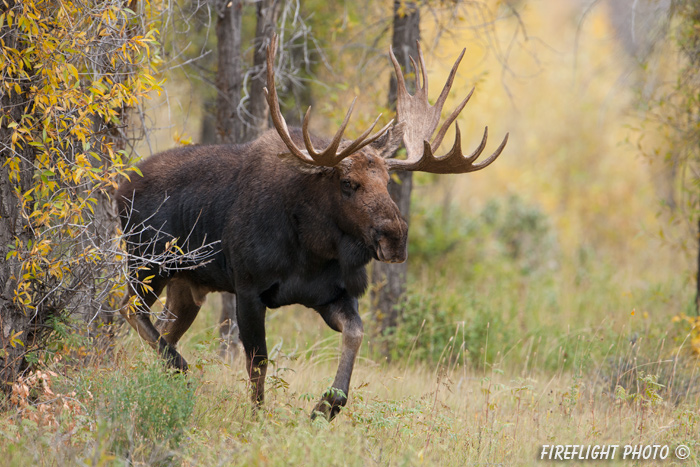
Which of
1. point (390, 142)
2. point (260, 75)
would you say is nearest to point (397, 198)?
point (260, 75)

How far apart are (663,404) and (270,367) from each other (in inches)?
134

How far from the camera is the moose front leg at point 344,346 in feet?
17.2

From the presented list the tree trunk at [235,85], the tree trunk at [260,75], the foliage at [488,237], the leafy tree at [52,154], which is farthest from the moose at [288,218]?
the foliage at [488,237]

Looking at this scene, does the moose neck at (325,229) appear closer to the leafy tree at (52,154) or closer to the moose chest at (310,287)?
the moose chest at (310,287)

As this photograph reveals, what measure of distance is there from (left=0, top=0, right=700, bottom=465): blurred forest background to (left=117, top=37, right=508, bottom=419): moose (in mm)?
410

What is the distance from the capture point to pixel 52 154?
5.09 meters

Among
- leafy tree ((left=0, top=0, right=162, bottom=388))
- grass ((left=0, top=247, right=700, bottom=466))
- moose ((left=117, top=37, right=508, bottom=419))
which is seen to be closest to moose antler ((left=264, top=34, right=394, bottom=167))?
moose ((left=117, top=37, right=508, bottom=419))

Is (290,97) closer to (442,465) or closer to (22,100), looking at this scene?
(22,100)

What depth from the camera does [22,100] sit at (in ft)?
17.3

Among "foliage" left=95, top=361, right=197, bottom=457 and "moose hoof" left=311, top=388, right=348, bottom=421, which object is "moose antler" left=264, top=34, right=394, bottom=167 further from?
"foliage" left=95, top=361, right=197, bottom=457

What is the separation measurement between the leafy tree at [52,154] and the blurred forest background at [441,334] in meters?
0.26

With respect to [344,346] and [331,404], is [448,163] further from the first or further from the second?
[331,404]

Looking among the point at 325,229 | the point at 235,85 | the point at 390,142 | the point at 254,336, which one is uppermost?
the point at 235,85

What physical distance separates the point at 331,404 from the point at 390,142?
212 centimetres
